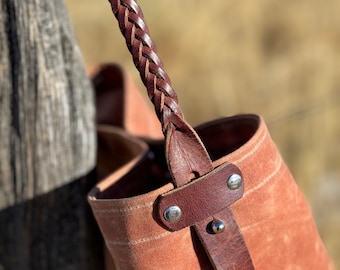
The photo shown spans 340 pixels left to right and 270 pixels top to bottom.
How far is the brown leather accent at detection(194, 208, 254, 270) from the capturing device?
3.24 feet

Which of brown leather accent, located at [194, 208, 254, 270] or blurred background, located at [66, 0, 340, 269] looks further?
blurred background, located at [66, 0, 340, 269]

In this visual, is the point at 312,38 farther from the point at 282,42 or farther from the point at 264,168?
the point at 264,168

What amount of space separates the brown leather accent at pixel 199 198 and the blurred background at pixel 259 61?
4.39 feet

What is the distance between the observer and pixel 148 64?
98 centimetres

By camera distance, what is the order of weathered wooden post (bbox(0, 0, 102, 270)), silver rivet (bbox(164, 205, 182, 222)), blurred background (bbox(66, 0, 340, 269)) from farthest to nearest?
blurred background (bbox(66, 0, 340, 269)), weathered wooden post (bbox(0, 0, 102, 270)), silver rivet (bbox(164, 205, 182, 222))

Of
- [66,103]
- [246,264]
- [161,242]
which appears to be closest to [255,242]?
[246,264]

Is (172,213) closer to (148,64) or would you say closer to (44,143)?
(148,64)

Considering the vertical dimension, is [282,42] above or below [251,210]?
below

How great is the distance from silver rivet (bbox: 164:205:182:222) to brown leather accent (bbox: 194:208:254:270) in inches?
1.2

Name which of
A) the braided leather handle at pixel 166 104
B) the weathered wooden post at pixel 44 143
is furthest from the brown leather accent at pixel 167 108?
the weathered wooden post at pixel 44 143

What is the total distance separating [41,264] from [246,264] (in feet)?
1.55

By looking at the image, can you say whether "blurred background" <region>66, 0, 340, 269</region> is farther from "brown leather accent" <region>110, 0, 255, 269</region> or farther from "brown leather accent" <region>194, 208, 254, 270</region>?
"brown leather accent" <region>194, 208, 254, 270</region>

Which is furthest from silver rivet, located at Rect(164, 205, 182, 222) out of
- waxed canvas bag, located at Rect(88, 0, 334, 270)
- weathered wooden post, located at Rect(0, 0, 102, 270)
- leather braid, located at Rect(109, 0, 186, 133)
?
weathered wooden post, located at Rect(0, 0, 102, 270)

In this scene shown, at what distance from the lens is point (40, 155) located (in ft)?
4.06
